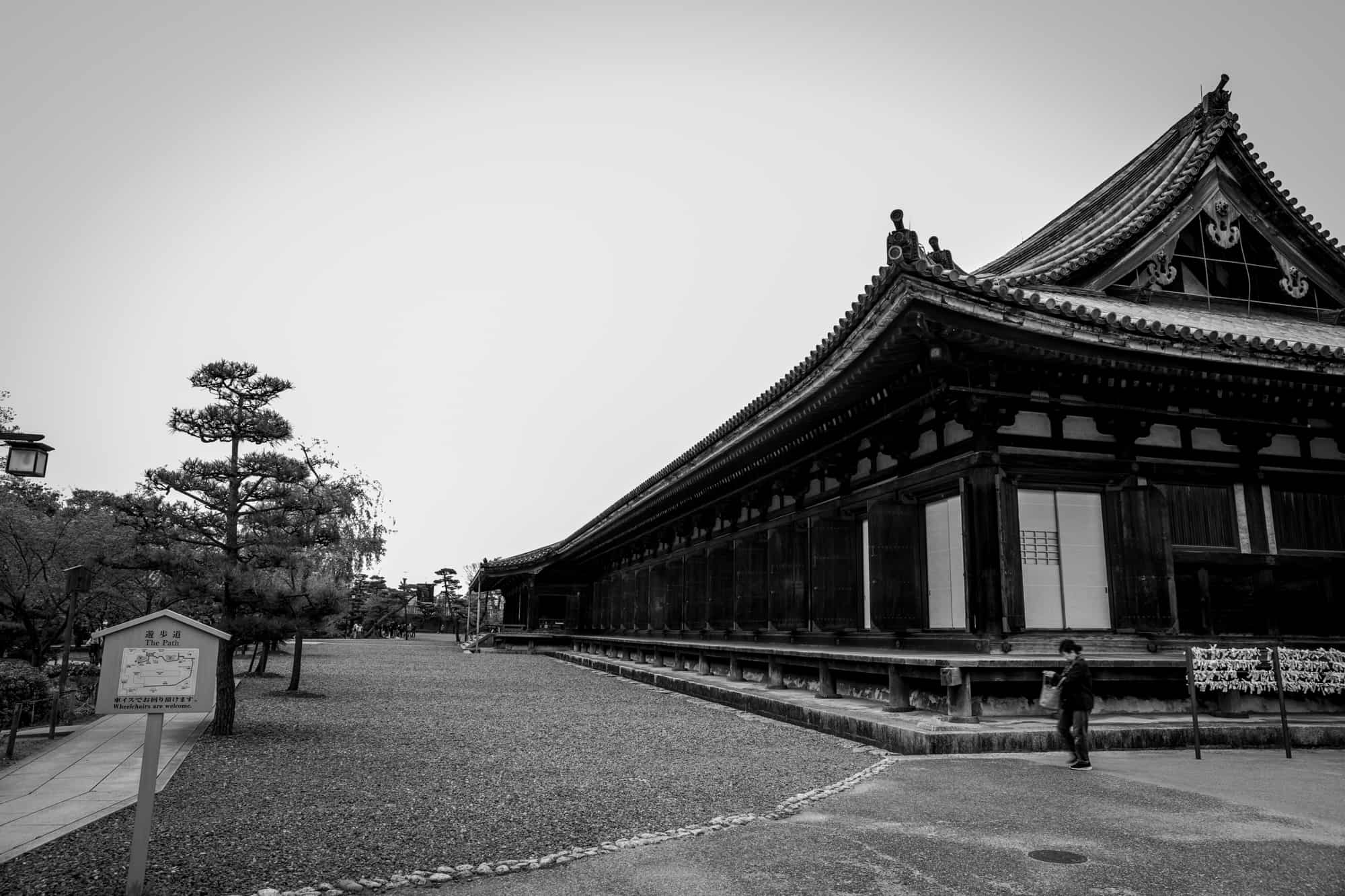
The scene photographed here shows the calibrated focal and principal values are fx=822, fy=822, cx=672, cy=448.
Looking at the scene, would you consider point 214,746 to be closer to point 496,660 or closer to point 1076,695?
point 1076,695

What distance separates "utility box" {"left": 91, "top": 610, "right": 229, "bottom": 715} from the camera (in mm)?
4793

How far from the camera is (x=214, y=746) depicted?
31.6ft

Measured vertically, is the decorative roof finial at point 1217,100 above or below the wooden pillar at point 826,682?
above

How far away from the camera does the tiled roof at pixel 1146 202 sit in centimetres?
1221

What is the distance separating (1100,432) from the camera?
11.2 meters

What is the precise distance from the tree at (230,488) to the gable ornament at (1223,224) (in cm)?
1472

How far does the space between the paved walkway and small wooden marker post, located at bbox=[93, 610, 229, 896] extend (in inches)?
48.3

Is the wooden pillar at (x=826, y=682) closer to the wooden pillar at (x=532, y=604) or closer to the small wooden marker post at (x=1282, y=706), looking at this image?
the small wooden marker post at (x=1282, y=706)

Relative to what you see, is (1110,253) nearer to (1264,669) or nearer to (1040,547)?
(1040,547)

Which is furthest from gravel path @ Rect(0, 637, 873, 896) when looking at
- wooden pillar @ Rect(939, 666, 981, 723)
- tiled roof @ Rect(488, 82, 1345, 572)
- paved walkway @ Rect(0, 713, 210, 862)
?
tiled roof @ Rect(488, 82, 1345, 572)

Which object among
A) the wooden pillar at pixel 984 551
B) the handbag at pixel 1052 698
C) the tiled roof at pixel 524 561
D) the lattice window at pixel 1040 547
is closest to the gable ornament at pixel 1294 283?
the lattice window at pixel 1040 547

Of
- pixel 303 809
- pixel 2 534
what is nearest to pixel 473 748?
pixel 303 809

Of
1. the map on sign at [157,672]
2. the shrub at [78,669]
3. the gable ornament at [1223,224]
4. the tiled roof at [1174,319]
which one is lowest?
the shrub at [78,669]

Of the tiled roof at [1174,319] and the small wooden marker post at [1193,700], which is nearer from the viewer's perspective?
the small wooden marker post at [1193,700]
